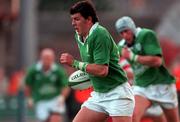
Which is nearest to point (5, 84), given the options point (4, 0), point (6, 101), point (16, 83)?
point (16, 83)

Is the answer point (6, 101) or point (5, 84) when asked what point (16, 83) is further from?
point (6, 101)

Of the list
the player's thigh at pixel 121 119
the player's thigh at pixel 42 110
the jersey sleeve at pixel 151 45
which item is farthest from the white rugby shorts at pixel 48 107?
the player's thigh at pixel 121 119

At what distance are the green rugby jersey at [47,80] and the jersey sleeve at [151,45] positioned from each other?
16.0ft

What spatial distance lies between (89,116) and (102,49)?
0.88 meters

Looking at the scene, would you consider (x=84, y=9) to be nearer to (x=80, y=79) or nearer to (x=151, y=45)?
(x=80, y=79)

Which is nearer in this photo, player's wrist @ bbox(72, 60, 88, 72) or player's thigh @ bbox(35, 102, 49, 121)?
player's wrist @ bbox(72, 60, 88, 72)

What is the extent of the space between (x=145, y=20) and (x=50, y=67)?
2191cm

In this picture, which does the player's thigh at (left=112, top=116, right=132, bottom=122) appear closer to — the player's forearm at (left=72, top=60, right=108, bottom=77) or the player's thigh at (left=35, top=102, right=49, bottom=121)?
the player's forearm at (left=72, top=60, right=108, bottom=77)

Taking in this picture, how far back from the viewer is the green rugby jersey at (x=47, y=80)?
17.0 meters

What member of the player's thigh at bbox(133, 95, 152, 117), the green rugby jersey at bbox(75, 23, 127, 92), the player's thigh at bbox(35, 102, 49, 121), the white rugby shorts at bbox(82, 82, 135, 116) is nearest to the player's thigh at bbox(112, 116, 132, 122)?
the white rugby shorts at bbox(82, 82, 135, 116)

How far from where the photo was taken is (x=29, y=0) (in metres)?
24.7

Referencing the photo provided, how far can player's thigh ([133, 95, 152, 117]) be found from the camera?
40.2ft

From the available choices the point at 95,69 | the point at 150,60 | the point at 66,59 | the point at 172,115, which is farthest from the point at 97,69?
the point at 172,115

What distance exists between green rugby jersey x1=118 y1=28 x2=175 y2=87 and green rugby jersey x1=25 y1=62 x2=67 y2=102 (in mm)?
4331
